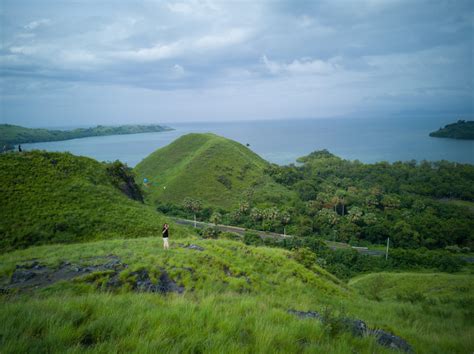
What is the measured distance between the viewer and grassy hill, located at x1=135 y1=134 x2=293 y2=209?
70.3m

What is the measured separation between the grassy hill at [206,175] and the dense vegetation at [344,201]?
29cm

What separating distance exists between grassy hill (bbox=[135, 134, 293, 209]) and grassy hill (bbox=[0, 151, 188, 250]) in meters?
43.1

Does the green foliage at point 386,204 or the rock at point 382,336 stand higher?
the rock at point 382,336

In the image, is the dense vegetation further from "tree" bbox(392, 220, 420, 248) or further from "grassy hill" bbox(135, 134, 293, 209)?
"grassy hill" bbox(135, 134, 293, 209)

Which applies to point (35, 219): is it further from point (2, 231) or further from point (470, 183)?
point (470, 183)

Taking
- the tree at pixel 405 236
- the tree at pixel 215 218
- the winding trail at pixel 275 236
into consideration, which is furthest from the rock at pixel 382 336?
the tree at pixel 405 236

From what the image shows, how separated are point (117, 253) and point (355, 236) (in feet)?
163

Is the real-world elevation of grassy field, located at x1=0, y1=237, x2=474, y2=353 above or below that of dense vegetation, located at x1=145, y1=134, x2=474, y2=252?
above

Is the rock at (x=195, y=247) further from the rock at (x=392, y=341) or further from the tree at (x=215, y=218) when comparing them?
the tree at (x=215, y=218)

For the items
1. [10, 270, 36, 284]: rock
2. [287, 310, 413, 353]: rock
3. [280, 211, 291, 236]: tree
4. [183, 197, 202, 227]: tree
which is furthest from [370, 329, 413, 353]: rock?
[183, 197, 202, 227]: tree

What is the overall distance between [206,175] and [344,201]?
121 feet

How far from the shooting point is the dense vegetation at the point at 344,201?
170 ft

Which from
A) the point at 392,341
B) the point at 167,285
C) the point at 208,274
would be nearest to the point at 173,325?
the point at 392,341

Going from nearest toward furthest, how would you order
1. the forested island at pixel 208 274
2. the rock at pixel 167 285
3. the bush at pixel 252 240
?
1. the forested island at pixel 208 274
2. the rock at pixel 167 285
3. the bush at pixel 252 240
